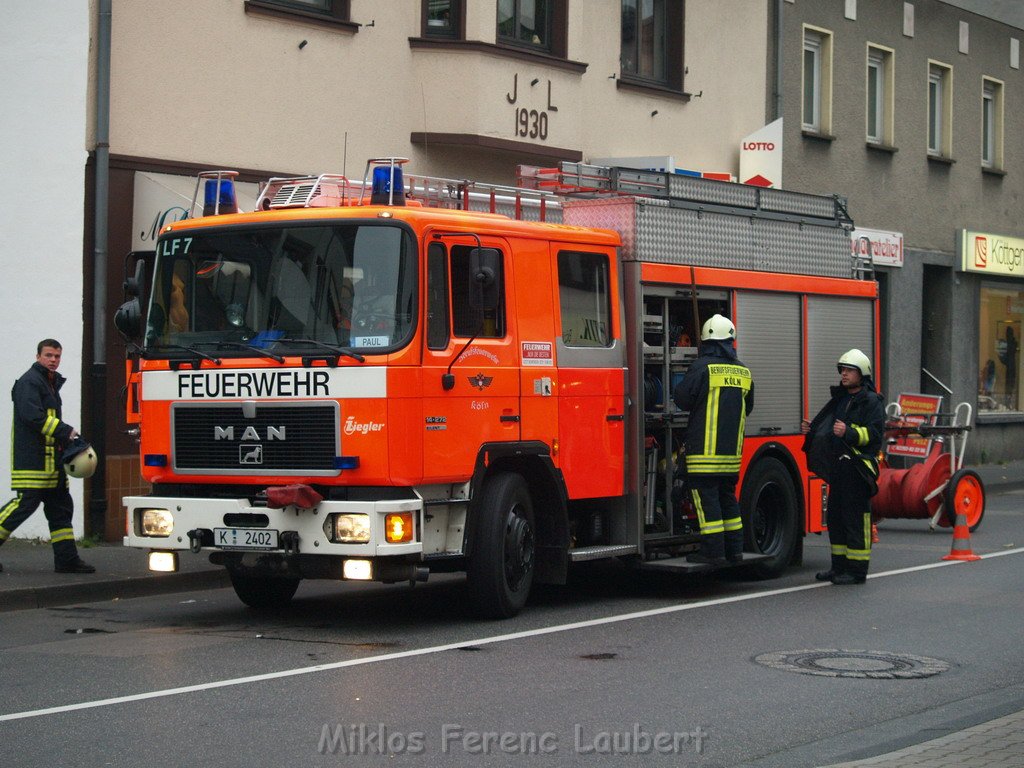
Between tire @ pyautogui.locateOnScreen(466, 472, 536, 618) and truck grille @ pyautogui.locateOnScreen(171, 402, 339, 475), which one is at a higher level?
truck grille @ pyautogui.locateOnScreen(171, 402, 339, 475)

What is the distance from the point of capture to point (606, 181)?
39.2ft

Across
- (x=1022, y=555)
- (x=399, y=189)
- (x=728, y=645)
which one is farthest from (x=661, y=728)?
(x=1022, y=555)

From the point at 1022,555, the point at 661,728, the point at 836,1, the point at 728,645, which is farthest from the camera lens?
the point at 836,1

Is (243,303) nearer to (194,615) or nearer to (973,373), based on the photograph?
(194,615)

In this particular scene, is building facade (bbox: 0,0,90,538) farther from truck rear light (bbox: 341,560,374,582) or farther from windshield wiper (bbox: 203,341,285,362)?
truck rear light (bbox: 341,560,374,582)

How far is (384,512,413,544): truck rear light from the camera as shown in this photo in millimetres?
9375

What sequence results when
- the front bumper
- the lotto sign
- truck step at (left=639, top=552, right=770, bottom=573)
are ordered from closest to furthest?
the front bumper
truck step at (left=639, top=552, right=770, bottom=573)
the lotto sign

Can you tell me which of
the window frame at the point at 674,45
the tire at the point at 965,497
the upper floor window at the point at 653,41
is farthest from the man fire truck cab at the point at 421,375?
the window frame at the point at 674,45

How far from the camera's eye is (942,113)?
27094 millimetres

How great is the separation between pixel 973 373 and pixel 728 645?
1928 centimetres

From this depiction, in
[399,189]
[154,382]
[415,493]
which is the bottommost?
[415,493]

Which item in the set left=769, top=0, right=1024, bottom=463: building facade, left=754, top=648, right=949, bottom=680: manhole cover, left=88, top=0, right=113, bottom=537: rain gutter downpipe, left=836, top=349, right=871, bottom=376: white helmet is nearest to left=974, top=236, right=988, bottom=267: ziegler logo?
left=769, top=0, right=1024, bottom=463: building facade

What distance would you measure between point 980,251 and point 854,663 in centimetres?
2018

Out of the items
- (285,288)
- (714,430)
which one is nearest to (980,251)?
(714,430)
